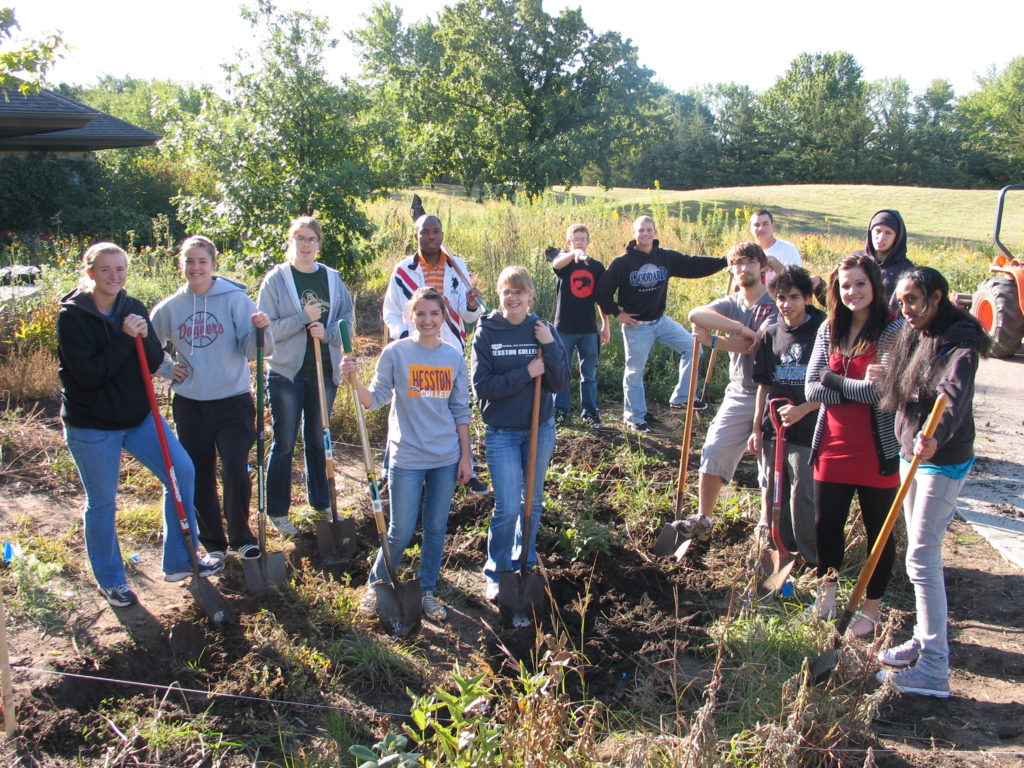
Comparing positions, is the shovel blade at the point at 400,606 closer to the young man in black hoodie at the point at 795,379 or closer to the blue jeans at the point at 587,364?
the young man in black hoodie at the point at 795,379

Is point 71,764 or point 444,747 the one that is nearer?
point 444,747

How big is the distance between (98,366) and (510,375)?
2.09m

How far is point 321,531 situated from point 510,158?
23.5m

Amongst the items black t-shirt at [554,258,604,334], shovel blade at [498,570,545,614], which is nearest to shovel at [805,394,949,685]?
shovel blade at [498,570,545,614]

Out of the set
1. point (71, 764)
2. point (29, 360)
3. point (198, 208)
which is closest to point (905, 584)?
point (71, 764)

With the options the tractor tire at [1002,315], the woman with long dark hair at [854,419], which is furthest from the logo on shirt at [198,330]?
the tractor tire at [1002,315]

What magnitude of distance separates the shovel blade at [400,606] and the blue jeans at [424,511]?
0.13 meters

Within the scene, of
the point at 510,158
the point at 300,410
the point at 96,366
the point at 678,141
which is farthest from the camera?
the point at 678,141

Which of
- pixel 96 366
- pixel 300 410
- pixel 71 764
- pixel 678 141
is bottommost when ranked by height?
pixel 71 764

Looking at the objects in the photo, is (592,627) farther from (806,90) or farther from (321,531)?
(806,90)

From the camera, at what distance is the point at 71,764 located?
3.25 m

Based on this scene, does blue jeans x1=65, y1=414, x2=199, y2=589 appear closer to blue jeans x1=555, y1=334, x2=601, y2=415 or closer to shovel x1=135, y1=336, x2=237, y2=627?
shovel x1=135, y1=336, x2=237, y2=627

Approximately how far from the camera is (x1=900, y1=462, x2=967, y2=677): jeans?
11.6 ft

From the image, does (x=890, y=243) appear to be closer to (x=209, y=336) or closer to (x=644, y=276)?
(x=644, y=276)
